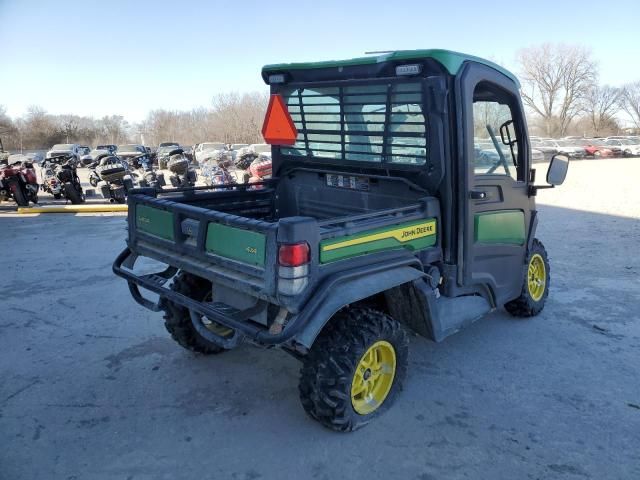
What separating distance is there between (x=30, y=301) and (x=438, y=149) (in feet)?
14.4

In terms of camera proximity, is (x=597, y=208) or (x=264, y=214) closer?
(x=264, y=214)

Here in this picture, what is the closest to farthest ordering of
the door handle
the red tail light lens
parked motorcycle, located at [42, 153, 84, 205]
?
the red tail light lens → the door handle → parked motorcycle, located at [42, 153, 84, 205]

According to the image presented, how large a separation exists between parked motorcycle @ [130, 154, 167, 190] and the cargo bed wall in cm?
853

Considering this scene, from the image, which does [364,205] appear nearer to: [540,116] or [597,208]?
[597,208]

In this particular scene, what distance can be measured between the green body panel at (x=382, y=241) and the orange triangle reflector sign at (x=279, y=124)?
148cm

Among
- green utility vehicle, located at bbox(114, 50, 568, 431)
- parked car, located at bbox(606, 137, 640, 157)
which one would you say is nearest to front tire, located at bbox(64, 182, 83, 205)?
green utility vehicle, located at bbox(114, 50, 568, 431)

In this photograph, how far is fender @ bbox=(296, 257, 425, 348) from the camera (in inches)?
103

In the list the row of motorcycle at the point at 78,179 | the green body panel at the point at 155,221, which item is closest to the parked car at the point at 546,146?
the row of motorcycle at the point at 78,179

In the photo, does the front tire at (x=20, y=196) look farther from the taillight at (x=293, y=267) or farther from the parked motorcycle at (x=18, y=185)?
the taillight at (x=293, y=267)

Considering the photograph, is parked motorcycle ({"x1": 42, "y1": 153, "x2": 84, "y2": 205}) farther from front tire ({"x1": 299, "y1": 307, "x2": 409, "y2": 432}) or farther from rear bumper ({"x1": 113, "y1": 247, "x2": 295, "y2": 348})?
front tire ({"x1": 299, "y1": 307, "x2": 409, "y2": 432})

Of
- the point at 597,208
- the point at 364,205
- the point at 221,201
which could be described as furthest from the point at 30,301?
the point at 597,208

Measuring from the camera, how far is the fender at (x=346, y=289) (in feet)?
8.60

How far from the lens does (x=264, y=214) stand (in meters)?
4.55

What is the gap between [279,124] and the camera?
13.9ft
